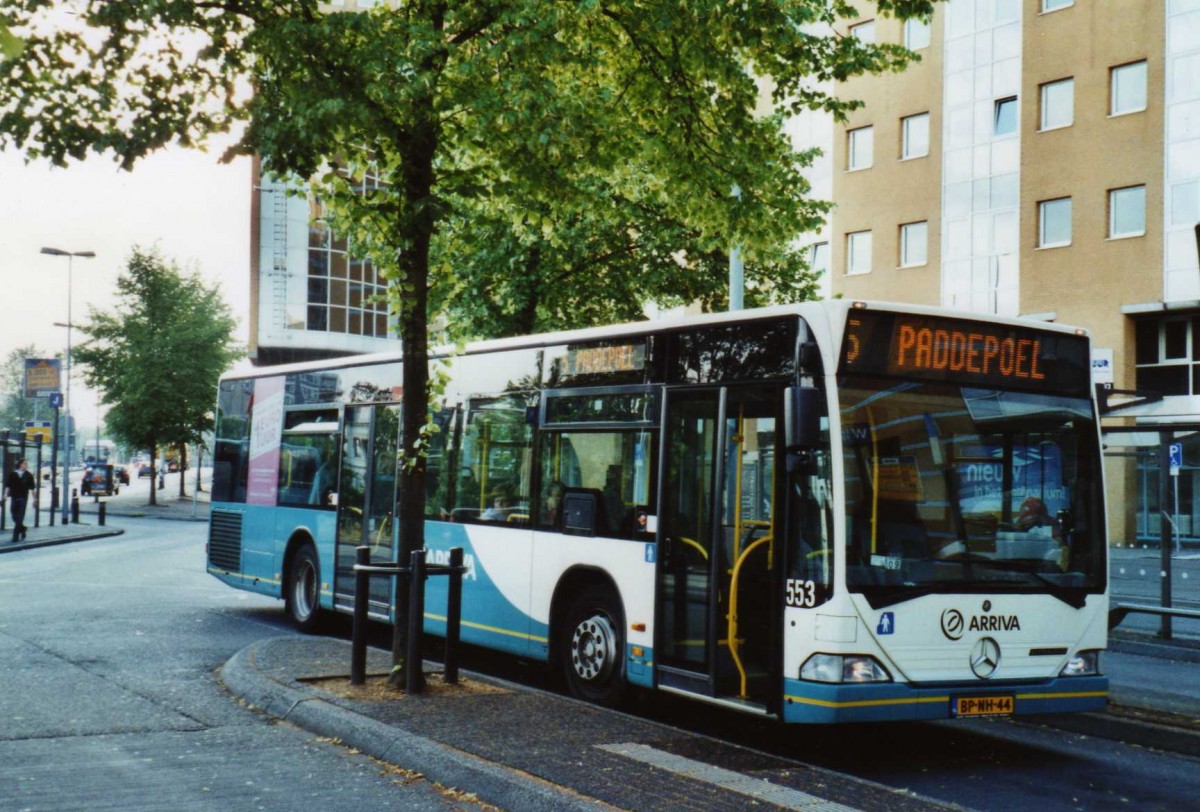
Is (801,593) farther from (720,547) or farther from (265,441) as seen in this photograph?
(265,441)

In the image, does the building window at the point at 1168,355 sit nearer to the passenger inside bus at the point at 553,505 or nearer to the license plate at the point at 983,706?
the passenger inside bus at the point at 553,505

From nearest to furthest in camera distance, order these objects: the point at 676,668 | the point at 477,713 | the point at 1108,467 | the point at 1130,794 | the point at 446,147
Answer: the point at 1130,794 < the point at 477,713 < the point at 676,668 < the point at 446,147 < the point at 1108,467

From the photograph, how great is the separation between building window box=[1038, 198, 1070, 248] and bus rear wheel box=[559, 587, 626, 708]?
26.4 meters

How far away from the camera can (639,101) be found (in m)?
12.1

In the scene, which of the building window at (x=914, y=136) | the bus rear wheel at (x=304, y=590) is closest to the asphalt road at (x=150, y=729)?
the bus rear wheel at (x=304, y=590)

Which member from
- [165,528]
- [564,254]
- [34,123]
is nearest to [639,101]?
[34,123]

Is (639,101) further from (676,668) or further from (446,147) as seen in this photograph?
(676,668)

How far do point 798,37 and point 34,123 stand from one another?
6428 millimetres

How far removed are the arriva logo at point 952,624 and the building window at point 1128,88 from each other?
2738 centimetres

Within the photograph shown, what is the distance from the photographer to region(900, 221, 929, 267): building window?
36000mm

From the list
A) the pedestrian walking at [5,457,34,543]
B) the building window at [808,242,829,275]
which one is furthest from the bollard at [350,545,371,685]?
the building window at [808,242,829,275]

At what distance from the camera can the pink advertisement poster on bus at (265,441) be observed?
1493 centimetres

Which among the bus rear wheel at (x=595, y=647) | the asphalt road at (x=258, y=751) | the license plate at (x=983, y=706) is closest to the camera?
the asphalt road at (x=258, y=751)

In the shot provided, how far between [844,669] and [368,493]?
675cm
